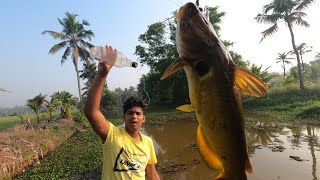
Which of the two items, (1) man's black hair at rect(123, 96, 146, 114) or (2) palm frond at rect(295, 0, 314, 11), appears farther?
(2) palm frond at rect(295, 0, 314, 11)

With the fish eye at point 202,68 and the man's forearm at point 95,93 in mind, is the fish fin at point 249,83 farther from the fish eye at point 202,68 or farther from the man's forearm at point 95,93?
the man's forearm at point 95,93

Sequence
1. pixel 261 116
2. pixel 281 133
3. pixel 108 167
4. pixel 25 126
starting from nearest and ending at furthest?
pixel 108 167, pixel 281 133, pixel 25 126, pixel 261 116

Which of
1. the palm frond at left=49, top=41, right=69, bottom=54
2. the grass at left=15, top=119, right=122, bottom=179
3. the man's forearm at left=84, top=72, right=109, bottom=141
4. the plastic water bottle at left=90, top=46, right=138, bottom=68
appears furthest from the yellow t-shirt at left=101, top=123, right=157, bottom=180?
the palm frond at left=49, top=41, right=69, bottom=54

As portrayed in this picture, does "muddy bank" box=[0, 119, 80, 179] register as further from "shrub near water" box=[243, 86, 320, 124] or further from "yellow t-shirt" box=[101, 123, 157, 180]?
"shrub near water" box=[243, 86, 320, 124]

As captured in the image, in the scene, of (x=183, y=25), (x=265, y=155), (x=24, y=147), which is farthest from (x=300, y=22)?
(x=183, y=25)

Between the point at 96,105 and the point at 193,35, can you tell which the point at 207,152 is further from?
the point at 96,105

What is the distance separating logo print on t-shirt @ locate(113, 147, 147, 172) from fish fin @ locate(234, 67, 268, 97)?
1.67 meters

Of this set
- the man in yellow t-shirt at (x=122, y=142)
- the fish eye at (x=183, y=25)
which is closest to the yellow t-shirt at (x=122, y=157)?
the man in yellow t-shirt at (x=122, y=142)

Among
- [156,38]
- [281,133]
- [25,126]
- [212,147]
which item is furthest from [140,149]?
[156,38]

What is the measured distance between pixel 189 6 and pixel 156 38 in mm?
36119

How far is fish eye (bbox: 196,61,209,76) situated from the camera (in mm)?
1320

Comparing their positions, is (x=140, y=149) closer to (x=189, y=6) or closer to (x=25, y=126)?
(x=189, y=6)

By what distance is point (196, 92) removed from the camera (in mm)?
1332

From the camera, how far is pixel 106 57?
2.27 meters
